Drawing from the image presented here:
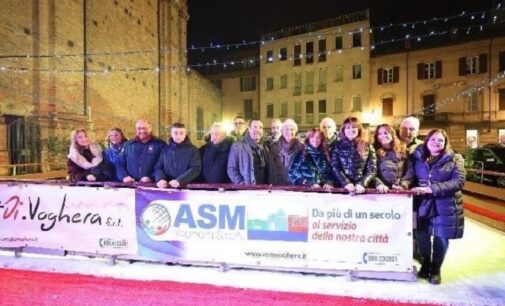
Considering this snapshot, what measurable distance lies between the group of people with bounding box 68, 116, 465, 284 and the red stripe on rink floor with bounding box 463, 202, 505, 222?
3.89m

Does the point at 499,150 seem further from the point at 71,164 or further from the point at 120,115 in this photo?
the point at 120,115

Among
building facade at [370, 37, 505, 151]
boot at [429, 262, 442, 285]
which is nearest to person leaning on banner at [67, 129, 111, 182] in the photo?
boot at [429, 262, 442, 285]

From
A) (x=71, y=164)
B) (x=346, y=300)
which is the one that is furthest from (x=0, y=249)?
(x=346, y=300)

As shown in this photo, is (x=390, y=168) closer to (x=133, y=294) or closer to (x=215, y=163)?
(x=215, y=163)

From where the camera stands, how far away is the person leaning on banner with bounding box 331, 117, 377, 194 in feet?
16.6

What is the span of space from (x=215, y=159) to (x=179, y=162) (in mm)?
503

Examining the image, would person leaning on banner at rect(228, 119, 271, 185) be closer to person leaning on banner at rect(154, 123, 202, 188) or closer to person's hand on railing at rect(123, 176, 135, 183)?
person leaning on banner at rect(154, 123, 202, 188)

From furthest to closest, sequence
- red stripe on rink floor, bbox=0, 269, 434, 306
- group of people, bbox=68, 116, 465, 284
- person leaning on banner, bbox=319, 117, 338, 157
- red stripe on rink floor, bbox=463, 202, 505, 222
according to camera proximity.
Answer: red stripe on rink floor, bbox=463, 202, 505, 222, person leaning on banner, bbox=319, 117, 338, 157, group of people, bbox=68, 116, 465, 284, red stripe on rink floor, bbox=0, 269, 434, 306

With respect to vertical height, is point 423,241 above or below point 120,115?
below

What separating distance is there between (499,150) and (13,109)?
15.1 m

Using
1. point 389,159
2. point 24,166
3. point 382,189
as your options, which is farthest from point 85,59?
point 382,189

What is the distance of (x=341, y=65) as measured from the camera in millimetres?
36750

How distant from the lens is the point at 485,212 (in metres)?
9.02

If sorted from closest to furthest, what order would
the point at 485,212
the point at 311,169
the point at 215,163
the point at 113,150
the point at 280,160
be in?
the point at 311,169 < the point at 215,163 < the point at 280,160 < the point at 113,150 < the point at 485,212
